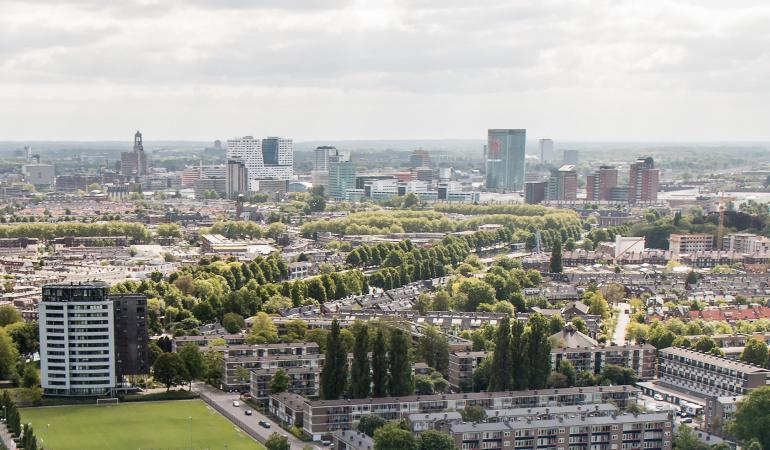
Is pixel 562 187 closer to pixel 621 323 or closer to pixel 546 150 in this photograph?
pixel 621 323

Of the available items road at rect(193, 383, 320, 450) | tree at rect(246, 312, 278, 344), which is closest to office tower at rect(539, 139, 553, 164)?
tree at rect(246, 312, 278, 344)

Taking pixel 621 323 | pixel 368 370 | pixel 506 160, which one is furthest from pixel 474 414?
pixel 506 160

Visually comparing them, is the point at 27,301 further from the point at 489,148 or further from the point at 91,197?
the point at 489,148

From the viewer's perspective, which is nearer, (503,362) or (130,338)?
(503,362)

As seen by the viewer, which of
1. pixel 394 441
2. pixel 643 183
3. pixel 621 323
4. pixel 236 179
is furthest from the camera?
pixel 236 179

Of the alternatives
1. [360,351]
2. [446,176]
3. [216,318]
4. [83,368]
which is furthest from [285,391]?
[446,176]

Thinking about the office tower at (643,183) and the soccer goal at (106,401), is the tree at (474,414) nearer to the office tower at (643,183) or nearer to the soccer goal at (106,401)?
the soccer goal at (106,401)
